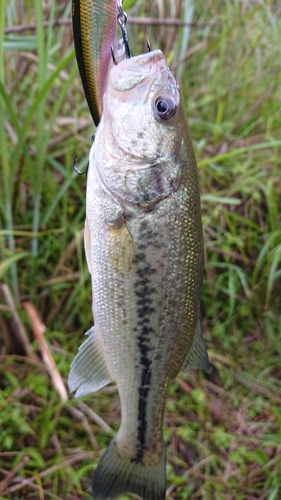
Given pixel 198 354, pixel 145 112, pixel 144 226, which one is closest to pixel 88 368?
pixel 198 354

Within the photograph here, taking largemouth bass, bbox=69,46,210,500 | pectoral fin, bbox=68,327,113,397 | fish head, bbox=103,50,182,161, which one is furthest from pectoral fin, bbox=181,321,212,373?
fish head, bbox=103,50,182,161

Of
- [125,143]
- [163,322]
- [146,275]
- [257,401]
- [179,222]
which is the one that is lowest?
[257,401]

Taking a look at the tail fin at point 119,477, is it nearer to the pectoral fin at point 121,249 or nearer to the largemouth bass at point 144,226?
the largemouth bass at point 144,226

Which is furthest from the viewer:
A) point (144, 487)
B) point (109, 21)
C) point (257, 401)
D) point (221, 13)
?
point (221, 13)

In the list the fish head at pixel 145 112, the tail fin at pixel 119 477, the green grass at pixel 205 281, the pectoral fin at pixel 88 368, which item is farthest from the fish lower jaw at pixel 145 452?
the fish head at pixel 145 112

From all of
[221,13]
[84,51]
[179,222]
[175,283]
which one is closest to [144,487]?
[175,283]

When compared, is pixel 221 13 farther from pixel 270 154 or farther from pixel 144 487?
pixel 144 487

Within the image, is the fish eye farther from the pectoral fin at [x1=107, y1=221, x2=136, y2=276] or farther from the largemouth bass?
the pectoral fin at [x1=107, y1=221, x2=136, y2=276]

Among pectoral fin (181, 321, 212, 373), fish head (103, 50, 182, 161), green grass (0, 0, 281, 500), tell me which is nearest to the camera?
fish head (103, 50, 182, 161)
